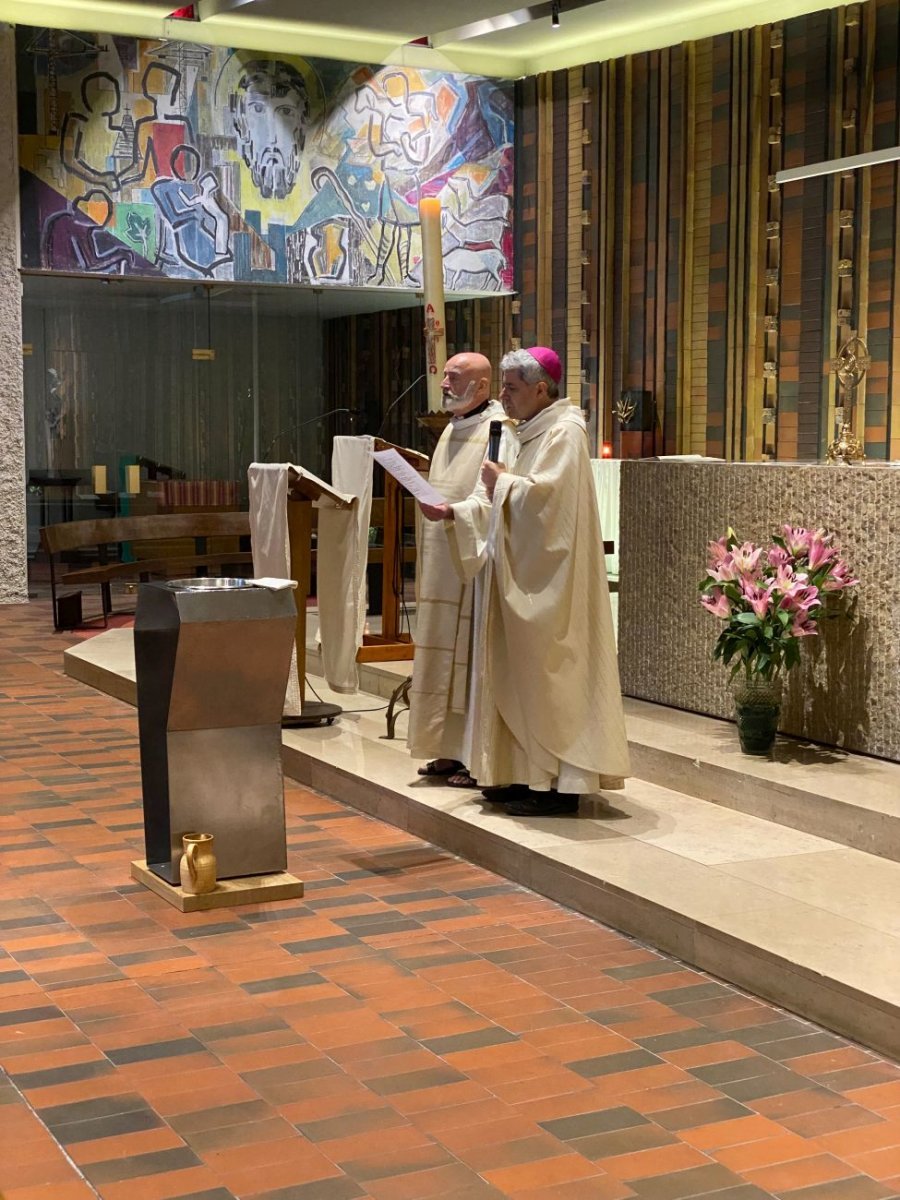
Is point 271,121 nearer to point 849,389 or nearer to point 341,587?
point 341,587

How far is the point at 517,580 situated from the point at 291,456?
8.30 metres

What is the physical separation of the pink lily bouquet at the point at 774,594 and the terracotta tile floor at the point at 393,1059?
1.33 meters

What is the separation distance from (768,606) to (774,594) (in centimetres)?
5

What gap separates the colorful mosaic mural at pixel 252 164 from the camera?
11914mm

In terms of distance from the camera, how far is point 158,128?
12148 mm

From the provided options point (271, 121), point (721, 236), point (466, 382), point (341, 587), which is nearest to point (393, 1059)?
point (466, 382)

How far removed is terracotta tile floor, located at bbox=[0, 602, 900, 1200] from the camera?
3.08m

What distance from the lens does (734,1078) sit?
11.6ft

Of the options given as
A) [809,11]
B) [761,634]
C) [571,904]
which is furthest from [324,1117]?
[809,11]

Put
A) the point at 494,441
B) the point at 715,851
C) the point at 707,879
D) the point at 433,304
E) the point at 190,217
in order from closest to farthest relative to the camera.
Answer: the point at 707,879
the point at 715,851
the point at 494,441
the point at 433,304
the point at 190,217

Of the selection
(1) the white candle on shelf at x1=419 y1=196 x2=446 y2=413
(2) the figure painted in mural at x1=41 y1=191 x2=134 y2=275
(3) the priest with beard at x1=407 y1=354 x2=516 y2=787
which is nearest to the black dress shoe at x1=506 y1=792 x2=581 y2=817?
(3) the priest with beard at x1=407 y1=354 x2=516 y2=787

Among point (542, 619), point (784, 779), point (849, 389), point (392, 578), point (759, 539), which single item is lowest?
point (784, 779)

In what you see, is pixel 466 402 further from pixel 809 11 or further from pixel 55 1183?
pixel 809 11

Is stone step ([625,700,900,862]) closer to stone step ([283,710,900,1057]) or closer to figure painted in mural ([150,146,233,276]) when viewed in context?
stone step ([283,710,900,1057])
